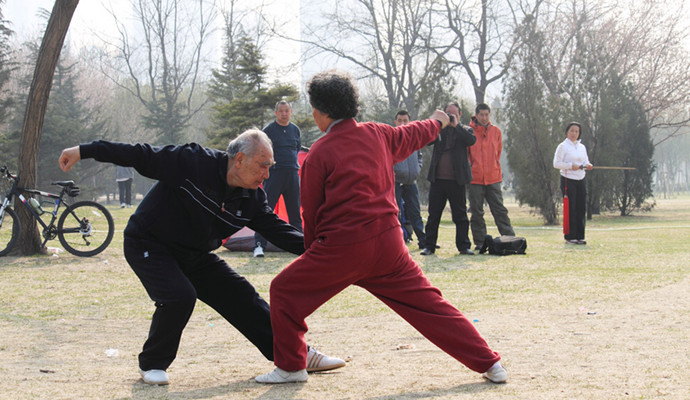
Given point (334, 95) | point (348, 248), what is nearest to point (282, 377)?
point (348, 248)

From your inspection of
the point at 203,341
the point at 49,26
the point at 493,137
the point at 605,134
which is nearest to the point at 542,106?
the point at 605,134

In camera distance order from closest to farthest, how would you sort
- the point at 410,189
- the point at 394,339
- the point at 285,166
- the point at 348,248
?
the point at 348,248
the point at 394,339
the point at 285,166
the point at 410,189

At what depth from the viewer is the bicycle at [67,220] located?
10047 millimetres

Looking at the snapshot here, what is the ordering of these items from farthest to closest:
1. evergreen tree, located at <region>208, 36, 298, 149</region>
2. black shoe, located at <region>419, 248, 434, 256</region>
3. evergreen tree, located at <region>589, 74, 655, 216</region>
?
evergreen tree, located at <region>208, 36, 298, 149</region> → evergreen tree, located at <region>589, 74, 655, 216</region> → black shoe, located at <region>419, 248, 434, 256</region>

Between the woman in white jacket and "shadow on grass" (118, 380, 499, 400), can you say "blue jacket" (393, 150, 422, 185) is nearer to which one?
the woman in white jacket

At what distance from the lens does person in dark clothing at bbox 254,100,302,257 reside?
998 cm

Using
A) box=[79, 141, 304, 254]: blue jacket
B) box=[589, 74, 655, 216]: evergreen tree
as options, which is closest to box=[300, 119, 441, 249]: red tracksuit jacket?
box=[79, 141, 304, 254]: blue jacket

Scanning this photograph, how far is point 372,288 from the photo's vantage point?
143 inches

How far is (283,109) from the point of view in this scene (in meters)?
9.85

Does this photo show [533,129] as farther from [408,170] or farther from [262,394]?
[262,394]

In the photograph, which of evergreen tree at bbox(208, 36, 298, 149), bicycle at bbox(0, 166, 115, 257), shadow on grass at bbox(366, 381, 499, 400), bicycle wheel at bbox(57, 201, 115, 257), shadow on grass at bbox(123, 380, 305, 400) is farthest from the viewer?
evergreen tree at bbox(208, 36, 298, 149)

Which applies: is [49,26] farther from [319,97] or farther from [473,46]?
[473,46]

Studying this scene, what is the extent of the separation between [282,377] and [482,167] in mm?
7964

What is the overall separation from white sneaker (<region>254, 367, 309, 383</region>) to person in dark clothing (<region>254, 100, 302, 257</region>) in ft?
20.8
